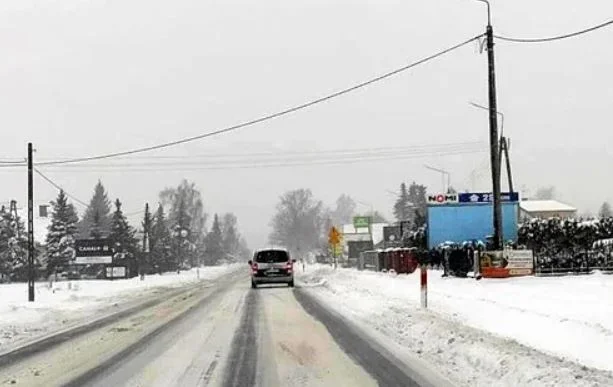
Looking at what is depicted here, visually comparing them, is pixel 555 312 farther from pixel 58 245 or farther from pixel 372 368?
pixel 58 245

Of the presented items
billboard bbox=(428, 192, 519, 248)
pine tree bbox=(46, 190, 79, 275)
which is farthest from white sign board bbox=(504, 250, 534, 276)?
pine tree bbox=(46, 190, 79, 275)

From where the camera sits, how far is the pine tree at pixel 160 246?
326ft

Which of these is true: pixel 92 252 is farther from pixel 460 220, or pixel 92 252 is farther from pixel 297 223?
pixel 297 223

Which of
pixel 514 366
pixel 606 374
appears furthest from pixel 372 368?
pixel 606 374

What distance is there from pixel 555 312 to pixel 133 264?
73.1 meters

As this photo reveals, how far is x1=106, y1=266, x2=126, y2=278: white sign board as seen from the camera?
250ft

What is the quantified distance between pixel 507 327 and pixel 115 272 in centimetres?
6450

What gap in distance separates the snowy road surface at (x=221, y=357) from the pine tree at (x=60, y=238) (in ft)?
210

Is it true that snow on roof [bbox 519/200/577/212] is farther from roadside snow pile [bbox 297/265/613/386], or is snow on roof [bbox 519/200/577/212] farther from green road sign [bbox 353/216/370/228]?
roadside snow pile [bbox 297/265/613/386]

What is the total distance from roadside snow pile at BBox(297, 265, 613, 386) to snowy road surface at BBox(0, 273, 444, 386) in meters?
0.85

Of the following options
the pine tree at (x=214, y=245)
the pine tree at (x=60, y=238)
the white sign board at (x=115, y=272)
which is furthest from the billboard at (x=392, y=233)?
the pine tree at (x=214, y=245)

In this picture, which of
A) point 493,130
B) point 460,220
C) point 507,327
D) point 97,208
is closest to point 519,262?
point 493,130

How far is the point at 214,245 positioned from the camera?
168m

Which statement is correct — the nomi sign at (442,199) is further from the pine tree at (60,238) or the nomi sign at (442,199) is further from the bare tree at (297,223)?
the bare tree at (297,223)
